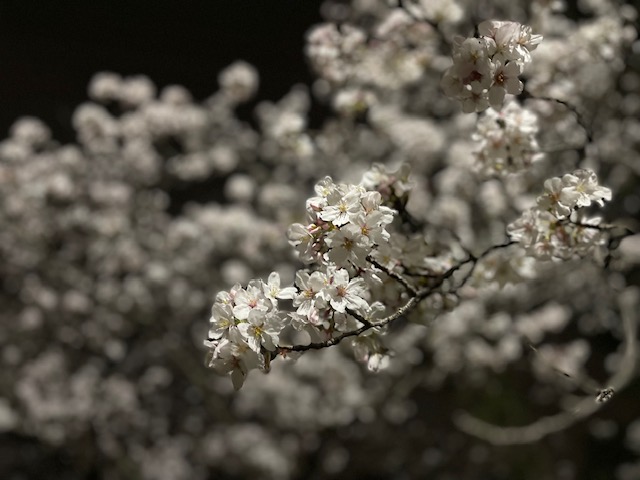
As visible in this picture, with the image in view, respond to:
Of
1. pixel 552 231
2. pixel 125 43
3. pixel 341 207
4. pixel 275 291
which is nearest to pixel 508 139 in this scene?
pixel 552 231

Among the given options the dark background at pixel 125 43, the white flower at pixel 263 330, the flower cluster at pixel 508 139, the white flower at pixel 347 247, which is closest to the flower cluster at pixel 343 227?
the white flower at pixel 347 247

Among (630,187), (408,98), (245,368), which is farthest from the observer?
(408,98)

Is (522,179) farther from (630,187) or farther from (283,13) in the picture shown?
(283,13)

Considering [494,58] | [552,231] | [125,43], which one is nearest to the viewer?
[494,58]

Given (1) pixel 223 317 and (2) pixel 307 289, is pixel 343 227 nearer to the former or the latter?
(2) pixel 307 289

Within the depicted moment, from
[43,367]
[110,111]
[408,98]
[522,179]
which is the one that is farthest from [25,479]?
[522,179]
